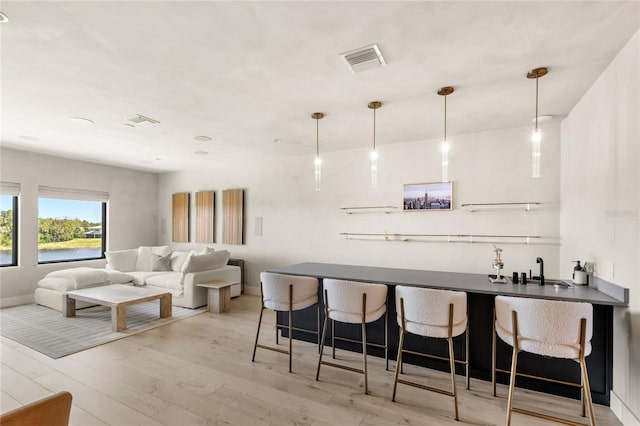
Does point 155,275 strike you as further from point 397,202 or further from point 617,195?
point 617,195

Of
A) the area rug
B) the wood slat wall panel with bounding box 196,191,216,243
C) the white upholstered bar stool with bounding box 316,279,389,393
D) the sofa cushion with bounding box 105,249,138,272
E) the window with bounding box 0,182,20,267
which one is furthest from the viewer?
the wood slat wall panel with bounding box 196,191,216,243

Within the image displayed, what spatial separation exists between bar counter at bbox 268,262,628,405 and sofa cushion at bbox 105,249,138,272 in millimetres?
4459

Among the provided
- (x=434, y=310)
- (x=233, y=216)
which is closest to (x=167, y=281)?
(x=233, y=216)

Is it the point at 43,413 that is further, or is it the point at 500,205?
the point at 500,205

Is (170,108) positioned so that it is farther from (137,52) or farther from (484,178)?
(484,178)

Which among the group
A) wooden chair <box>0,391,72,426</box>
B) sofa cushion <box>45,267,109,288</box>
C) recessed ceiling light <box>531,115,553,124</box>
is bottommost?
sofa cushion <box>45,267,109,288</box>

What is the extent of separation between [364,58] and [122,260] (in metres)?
6.27

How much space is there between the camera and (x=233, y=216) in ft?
22.0

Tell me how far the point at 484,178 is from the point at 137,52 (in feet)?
14.2

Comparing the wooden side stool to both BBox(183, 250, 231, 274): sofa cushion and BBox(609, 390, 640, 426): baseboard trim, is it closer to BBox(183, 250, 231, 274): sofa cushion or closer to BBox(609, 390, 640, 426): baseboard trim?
BBox(183, 250, 231, 274): sofa cushion

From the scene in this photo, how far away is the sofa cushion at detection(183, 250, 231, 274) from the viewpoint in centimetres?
534

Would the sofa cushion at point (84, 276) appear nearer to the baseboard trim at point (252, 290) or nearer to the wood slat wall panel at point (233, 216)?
the wood slat wall panel at point (233, 216)

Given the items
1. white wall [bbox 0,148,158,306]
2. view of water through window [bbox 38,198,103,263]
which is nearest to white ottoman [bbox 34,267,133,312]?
white wall [bbox 0,148,158,306]

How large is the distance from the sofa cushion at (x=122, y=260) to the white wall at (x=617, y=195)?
24.3ft
